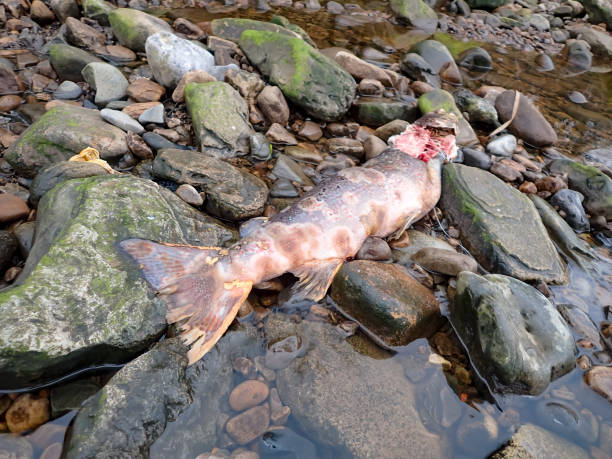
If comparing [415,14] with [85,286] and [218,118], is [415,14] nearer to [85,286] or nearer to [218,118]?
[218,118]

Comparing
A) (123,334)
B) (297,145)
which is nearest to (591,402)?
(123,334)

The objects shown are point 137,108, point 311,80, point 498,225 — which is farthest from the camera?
point 311,80

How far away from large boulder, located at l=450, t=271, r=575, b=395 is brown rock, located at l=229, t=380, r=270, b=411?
5.24ft

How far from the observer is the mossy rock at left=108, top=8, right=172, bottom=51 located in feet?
21.8

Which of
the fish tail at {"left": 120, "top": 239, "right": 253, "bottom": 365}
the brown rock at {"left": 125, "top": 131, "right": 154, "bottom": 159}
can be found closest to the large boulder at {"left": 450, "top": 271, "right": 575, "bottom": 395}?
the fish tail at {"left": 120, "top": 239, "right": 253, "bottom": 365}

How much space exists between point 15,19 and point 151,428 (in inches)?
303

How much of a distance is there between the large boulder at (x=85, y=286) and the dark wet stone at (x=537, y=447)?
2473mm

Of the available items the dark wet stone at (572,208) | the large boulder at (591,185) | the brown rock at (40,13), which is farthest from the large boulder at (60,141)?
the large boulder at (591,185)

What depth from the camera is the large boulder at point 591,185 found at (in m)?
5.07

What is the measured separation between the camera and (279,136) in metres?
5.30

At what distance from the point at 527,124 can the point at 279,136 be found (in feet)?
12.7

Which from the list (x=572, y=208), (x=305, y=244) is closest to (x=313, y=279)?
(x=305, y=244)

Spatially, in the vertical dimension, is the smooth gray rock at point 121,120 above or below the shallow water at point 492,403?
above

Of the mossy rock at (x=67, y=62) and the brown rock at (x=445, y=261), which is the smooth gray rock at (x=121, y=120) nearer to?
the mossy rock at (x=67, y=62)
